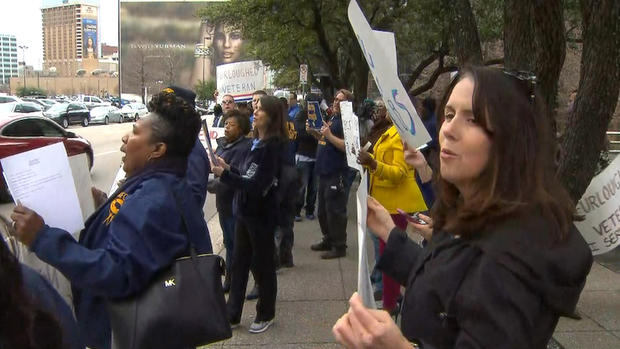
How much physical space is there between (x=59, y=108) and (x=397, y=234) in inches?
1461

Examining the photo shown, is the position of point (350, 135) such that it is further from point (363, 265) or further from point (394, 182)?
point (363, 265)

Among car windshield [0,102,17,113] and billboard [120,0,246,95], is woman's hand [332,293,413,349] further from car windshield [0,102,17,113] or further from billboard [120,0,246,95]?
billboard [120,0,246,95]

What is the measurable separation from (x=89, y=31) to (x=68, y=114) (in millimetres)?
129601

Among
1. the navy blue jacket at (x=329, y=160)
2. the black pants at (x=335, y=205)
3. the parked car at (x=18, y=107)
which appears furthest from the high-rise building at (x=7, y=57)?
the black pants at (x=335, y=205)

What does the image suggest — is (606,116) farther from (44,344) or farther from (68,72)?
(68,72)

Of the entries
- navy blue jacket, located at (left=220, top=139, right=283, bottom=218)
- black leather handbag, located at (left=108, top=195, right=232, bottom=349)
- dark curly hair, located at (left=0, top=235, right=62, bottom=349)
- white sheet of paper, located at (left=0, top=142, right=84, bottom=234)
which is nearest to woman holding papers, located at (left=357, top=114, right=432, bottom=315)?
navy blue jacket, located at (left=220, top=139, right=283, bottom=218)

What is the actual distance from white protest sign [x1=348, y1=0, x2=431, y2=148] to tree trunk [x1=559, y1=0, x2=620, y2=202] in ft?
5.75

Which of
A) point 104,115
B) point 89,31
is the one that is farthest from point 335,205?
point 89,31

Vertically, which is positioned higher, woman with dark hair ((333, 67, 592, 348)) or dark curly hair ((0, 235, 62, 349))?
woman with dark hair ((333, 67, 592, 348))

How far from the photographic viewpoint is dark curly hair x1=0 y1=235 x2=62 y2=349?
141cm

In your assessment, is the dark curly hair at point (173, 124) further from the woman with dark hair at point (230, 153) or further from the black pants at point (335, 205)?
the black pants at point (335, 205)

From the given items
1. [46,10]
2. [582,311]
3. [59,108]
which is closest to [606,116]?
[582,311]

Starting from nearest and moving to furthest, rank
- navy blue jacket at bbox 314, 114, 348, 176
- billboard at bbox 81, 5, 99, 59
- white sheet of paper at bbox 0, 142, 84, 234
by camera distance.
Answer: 1. white sheet of paper at bbox 0, 142, 84, 234
2. navy blue jacket at bbox 314, 114, 348, 176
3. billboard at bbox 81, 5, 99, 59

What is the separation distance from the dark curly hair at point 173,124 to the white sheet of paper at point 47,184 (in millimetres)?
474
